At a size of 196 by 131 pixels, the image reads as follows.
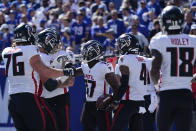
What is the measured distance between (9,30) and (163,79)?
9936 mm

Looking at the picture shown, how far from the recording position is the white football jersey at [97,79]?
21.5 feet

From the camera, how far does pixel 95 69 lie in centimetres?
658

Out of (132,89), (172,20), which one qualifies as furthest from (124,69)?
(172,20)

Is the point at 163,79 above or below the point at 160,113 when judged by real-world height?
above

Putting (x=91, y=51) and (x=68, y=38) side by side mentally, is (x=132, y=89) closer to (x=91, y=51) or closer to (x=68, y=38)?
(x=91, y=51)

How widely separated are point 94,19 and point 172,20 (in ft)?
25.8

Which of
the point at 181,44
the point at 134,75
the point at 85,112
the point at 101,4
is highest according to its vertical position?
the point at 101,4

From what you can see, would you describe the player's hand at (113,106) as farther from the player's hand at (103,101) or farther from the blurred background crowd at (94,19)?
the blurred background crowd at (94,19)

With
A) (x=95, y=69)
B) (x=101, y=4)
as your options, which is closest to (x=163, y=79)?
(x=95, y=69)

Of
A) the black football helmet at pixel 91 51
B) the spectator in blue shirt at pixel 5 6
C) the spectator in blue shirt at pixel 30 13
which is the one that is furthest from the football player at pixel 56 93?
the spectator in blue shirt at pixel 5 6

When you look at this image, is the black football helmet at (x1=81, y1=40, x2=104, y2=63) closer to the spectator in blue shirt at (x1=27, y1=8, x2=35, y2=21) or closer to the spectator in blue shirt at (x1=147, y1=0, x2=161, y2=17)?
the spectator in blue shirt at (x1=147, y1=0, x2=161, y2=17)

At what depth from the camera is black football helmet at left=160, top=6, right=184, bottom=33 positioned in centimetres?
544

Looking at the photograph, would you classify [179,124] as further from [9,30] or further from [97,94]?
[9,30]

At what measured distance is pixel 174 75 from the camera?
535 centimetres
